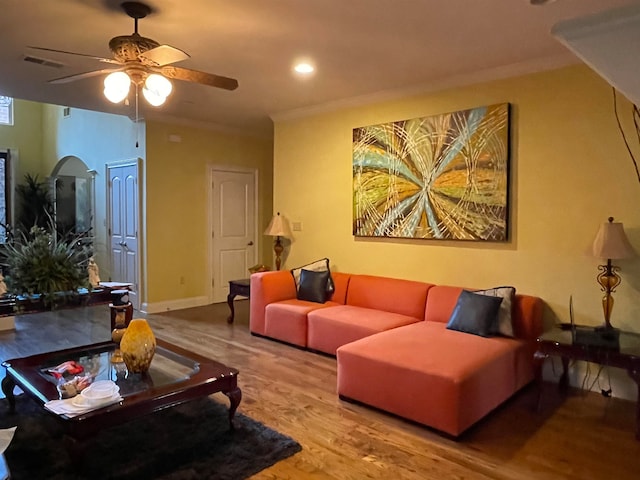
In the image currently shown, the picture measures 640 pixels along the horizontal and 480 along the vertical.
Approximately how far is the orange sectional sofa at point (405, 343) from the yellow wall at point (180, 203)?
1.80m

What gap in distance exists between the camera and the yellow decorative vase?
270 cm

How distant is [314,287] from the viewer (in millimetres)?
4879

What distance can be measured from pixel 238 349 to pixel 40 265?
1.85m

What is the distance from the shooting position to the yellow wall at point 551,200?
11.3 ft

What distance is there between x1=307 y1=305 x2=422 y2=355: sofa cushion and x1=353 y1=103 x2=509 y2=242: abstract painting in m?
0.86

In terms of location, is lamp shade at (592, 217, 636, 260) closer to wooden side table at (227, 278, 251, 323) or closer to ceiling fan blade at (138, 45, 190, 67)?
ceiling fan blade at (138, 45, 190, 67)

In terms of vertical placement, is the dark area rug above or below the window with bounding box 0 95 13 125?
below

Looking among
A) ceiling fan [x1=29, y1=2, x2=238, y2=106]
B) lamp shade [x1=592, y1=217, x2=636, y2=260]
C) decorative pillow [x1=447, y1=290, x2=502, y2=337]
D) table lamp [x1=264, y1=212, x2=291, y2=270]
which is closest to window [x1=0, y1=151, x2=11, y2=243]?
table lamp [x1=264, y1=212, x2=291, y2=270]

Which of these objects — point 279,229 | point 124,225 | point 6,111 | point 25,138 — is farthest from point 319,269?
point 6,111

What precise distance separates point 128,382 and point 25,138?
833 cm

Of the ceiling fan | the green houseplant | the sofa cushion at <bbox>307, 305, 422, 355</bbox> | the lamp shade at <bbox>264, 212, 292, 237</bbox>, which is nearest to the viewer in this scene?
the ceiling fan

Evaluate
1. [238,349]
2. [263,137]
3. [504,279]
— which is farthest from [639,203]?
[263,137]

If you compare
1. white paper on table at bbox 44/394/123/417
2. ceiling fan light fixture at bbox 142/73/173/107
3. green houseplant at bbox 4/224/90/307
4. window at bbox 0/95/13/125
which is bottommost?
white paper on table at bbox 44/394/123/417

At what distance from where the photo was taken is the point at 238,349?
14.8 ft
